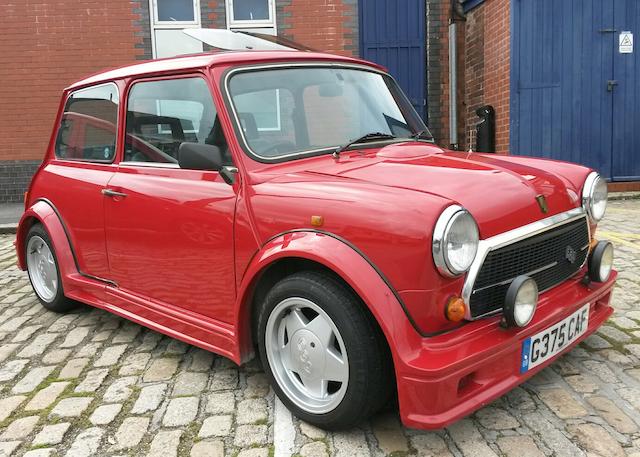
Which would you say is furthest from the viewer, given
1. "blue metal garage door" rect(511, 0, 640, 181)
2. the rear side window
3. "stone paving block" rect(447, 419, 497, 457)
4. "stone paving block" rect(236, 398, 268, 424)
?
"blue metal garage door" rect(511, 0, 640, 181)

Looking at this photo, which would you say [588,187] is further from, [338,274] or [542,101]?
[542,101]

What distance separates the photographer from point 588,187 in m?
2.91

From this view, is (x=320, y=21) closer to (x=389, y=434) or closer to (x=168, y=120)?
(x=168, y=120)

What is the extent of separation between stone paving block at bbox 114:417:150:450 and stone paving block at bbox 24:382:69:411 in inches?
21.0

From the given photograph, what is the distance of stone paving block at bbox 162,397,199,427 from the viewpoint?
2682mm

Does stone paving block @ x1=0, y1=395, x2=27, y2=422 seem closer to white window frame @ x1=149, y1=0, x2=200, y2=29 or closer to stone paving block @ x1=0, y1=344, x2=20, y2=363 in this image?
stone paving block @ x1=0, y1=344, x2=20, y2=363

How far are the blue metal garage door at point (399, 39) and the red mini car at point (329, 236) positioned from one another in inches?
267

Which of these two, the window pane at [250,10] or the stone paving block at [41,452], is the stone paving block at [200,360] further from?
the window pane at [250,10]

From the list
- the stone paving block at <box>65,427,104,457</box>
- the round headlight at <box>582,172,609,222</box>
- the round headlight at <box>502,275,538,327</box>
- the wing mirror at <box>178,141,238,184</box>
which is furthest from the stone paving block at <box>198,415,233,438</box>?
the round headlight at <box>582,172,609,222</box>

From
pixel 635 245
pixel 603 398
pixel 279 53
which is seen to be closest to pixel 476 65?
pixel 635 245

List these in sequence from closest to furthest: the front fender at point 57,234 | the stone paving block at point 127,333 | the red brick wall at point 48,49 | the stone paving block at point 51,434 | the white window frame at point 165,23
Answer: the stone paving block at point 51,434 → the stone paving block at point 127,333 → the front fender at point 57,234 → the red brick wall at point 48,49 → the white window frame at point 165,23

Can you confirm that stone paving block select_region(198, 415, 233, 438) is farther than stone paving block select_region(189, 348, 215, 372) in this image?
No

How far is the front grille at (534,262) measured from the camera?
229 cm

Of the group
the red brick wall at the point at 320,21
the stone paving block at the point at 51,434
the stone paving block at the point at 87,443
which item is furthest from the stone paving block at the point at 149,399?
the red brick wall at the point at 320,21
